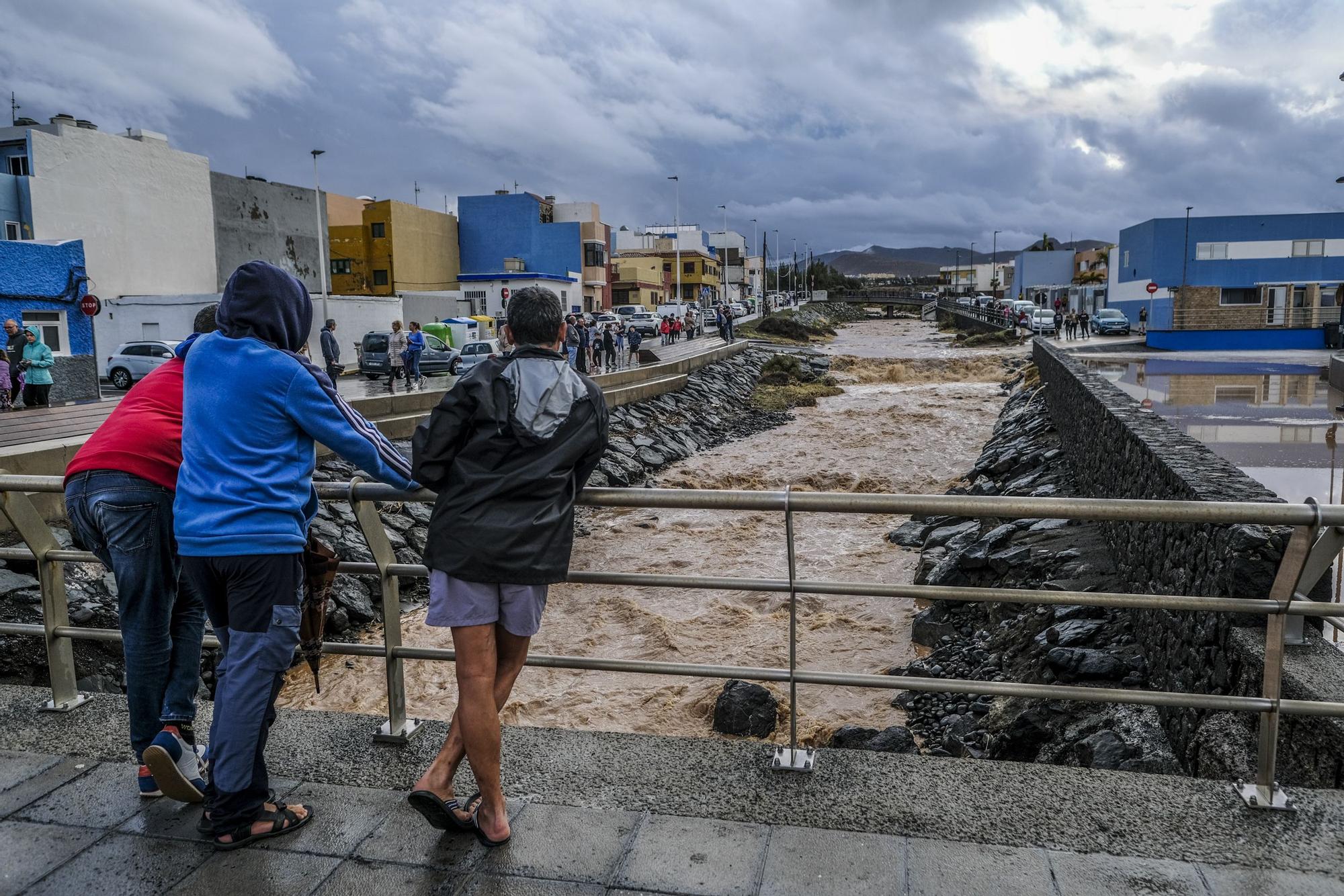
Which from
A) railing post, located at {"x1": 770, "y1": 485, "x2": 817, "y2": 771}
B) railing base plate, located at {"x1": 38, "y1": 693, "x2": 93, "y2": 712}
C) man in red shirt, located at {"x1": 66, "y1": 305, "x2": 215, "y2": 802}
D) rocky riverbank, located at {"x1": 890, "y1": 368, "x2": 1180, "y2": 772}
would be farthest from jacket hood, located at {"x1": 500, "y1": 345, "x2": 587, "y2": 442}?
rocky riverbank, located at {"x1": 890, "y1": 368, "x2": 1180, "y2": 772}

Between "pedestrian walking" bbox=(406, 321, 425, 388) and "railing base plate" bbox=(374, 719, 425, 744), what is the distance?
20276 millimetres

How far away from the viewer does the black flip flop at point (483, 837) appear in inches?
114

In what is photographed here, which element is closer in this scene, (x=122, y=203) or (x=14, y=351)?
(x=14, y=351)

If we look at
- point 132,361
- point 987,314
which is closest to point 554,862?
point 132,361

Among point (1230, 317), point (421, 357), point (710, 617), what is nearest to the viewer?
point (710, 617)

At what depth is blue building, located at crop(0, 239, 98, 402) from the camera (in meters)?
18.6

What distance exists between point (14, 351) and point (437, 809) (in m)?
17.6

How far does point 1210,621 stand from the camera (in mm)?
4930

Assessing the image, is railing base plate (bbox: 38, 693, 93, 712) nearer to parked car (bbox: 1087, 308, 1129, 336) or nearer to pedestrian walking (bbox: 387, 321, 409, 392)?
pedestrian walking (bbox: 387, 321, 409, 392)

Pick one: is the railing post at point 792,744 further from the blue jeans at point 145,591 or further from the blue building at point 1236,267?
the blue building at point 1236,267

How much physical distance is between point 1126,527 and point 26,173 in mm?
35276

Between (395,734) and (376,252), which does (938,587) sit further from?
(376,252)

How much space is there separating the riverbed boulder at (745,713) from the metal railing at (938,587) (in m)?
3.58

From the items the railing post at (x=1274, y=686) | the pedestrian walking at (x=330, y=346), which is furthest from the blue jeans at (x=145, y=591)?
the pedestrian walking at (x=330, y=346)
